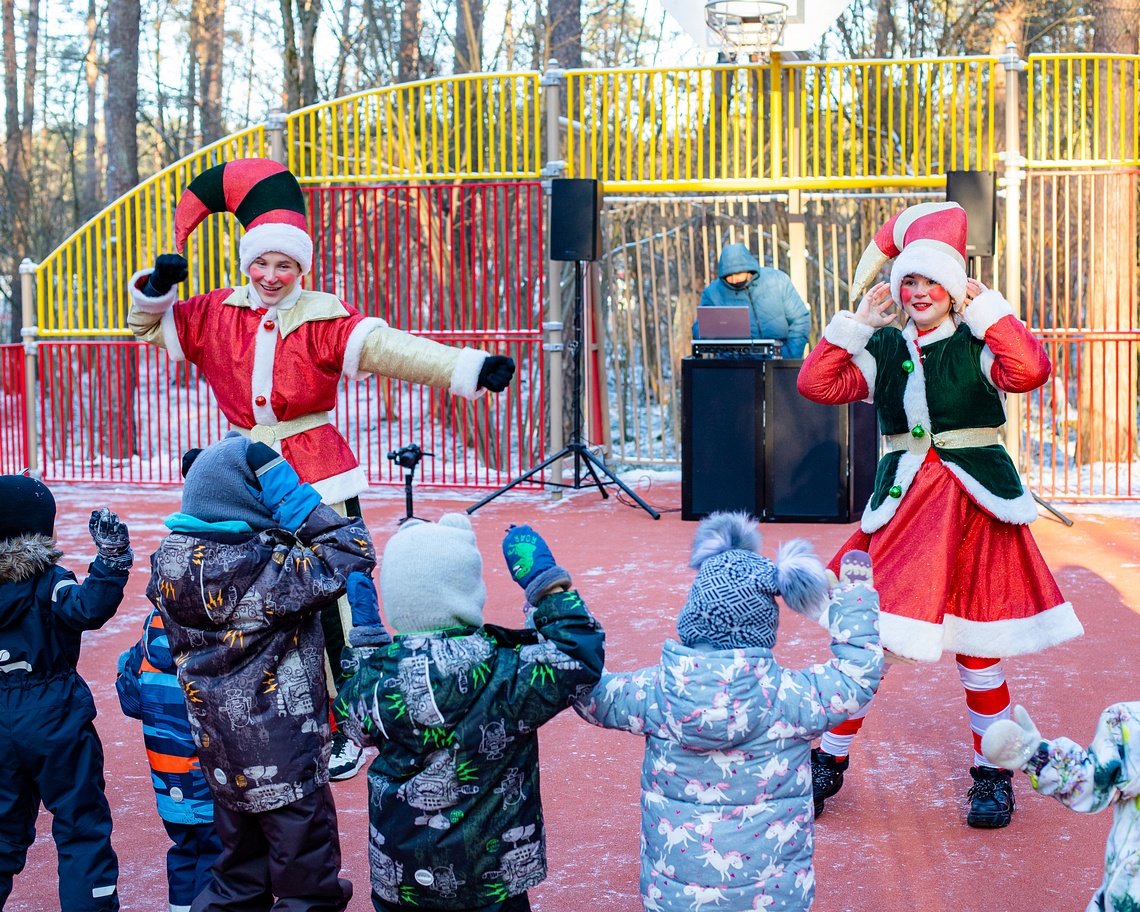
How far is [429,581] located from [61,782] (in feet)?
3.58

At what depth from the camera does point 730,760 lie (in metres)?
2.18

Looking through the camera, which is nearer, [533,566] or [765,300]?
[533,566]

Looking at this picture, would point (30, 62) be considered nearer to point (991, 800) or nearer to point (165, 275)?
point (165, 275)

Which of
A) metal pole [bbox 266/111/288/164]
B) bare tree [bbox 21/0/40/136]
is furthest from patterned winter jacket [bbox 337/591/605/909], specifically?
bare tree [bbox 21/0/40/136]

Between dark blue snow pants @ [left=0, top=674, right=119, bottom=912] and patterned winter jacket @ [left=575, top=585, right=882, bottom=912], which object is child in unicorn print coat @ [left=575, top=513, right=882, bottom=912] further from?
dark blue snow pants @ [left=0, top=674, right=119, bottom=912]

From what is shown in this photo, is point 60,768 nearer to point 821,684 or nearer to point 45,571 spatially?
point 45,571

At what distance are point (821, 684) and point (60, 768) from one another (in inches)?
61.8

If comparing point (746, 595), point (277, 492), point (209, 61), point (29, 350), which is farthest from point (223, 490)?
point (209, 61)

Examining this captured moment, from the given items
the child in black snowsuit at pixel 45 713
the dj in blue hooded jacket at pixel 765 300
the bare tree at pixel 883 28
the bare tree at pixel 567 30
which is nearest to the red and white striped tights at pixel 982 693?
the child in black snowsuit at pixel 45 713

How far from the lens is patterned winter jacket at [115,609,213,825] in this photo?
2674 mm

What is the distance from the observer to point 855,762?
3.81 m

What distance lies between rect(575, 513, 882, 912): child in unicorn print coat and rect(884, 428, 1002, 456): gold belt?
1.21 m

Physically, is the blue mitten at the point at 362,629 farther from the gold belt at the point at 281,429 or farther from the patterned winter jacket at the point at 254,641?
the gold belt at the point at 281,429

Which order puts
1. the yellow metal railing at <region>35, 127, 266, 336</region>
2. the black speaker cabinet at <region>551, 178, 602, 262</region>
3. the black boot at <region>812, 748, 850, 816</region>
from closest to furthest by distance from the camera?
1. the black boot at <region>812, 748, 850, 816</region>
2. the black speaker cabinet at <region>551, 178, 602, 262</region>
3. the yellow metal railing at <region>35, 127, 266, 336</region>
